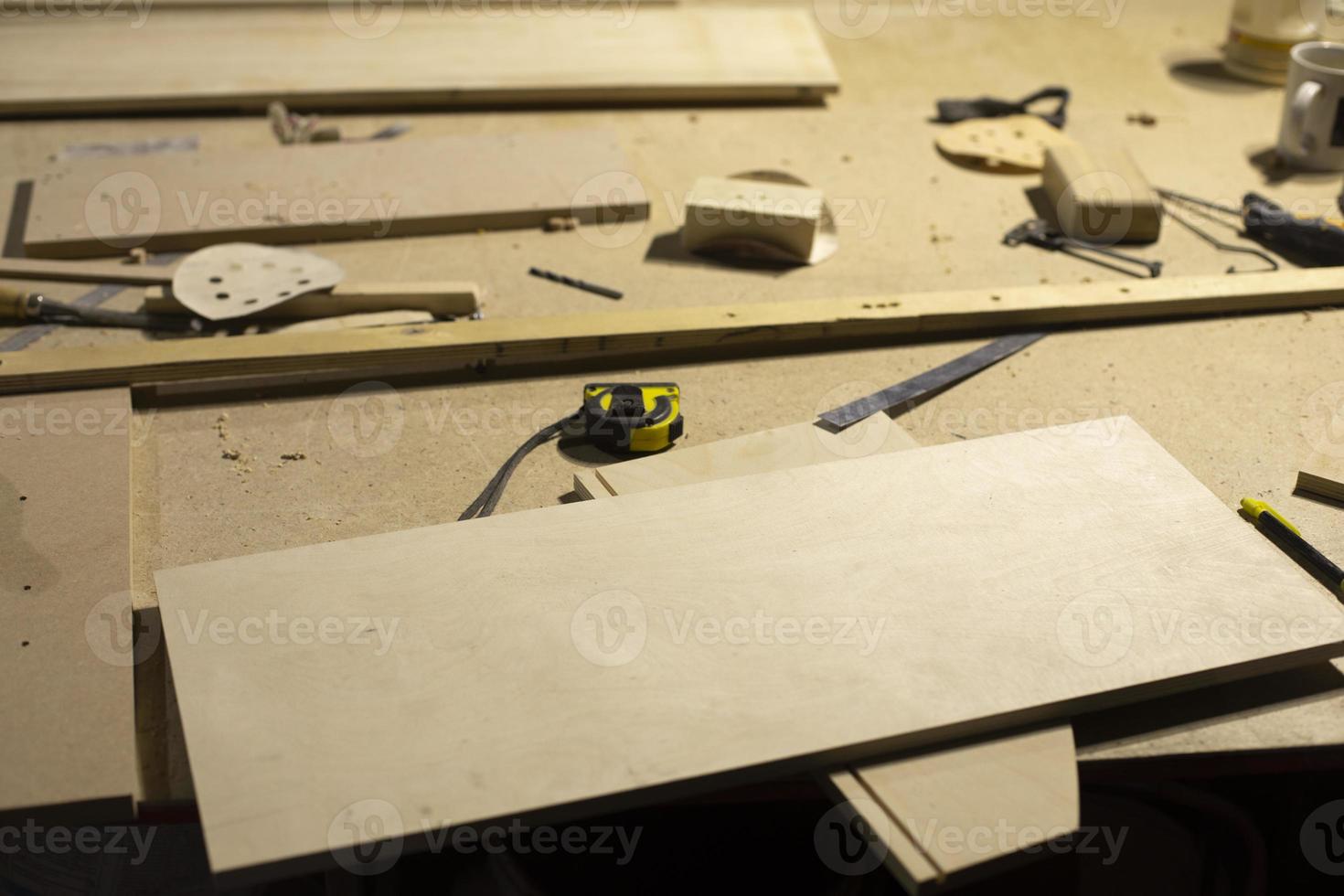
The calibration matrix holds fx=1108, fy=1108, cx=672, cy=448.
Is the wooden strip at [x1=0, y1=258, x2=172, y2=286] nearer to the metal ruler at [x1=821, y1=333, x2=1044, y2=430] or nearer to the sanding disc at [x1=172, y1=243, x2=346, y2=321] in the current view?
the sanding disc at [x1=172, y1=243, x2=346, y2=321]

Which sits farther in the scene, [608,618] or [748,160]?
[748,160]

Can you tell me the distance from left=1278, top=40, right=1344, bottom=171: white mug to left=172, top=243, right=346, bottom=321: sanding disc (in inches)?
76.2

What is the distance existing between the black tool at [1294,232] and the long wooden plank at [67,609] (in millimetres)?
1981

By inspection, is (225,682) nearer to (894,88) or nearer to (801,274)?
(801,274)

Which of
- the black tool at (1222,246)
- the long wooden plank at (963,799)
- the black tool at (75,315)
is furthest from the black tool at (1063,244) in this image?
the black tool at (75,315)

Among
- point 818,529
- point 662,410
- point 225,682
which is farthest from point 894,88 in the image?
point 225,682

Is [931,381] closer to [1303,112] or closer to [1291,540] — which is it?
[1291,540]

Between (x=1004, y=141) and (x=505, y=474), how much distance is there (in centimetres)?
151

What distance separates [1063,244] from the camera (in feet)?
6.81

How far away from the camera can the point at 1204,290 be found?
188cm

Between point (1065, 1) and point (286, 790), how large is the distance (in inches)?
123

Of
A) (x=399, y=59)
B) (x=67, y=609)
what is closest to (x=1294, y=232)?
(x=399, y=59)

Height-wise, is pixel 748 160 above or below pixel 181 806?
above

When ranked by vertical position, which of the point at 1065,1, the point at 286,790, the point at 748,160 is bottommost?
the point at 286,790
